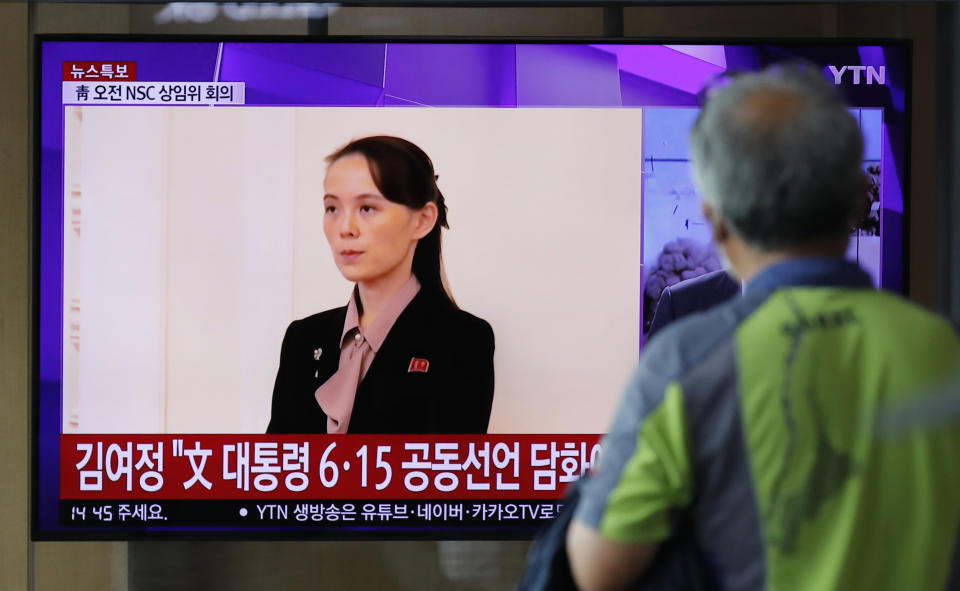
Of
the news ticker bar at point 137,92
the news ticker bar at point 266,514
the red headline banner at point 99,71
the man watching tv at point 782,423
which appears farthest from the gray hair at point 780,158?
the red headline banner at point 99,71

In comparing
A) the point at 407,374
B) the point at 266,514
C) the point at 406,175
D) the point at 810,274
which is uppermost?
the point at 406,175

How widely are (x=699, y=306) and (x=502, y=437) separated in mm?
671

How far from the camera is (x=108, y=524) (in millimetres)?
2840

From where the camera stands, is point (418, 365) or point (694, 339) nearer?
point (694, 339)

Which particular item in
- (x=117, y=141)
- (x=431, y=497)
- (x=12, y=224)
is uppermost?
(x=117, y=141)

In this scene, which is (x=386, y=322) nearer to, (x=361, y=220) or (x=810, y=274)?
(x=361, y=220)

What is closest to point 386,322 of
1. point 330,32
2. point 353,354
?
point 353,354

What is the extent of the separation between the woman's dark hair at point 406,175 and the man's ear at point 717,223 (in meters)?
1.82

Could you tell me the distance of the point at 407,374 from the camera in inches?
112

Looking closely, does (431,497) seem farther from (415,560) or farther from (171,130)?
(171,130)

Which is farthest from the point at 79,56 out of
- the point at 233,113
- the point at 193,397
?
the point at 193,397

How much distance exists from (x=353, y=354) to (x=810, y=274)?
77.5 inches

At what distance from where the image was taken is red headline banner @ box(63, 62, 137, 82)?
9.28ft

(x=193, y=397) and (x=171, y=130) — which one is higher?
(x=171, y=130)
